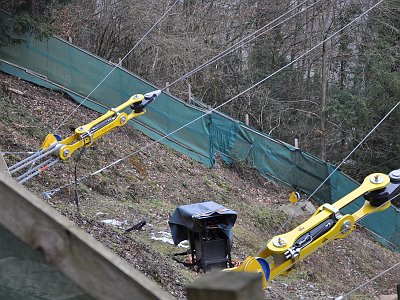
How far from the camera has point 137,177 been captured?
59.9ft

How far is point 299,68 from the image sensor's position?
32.3m

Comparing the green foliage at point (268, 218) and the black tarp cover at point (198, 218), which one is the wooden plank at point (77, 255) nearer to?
the black tarp cover at point (198, 218)

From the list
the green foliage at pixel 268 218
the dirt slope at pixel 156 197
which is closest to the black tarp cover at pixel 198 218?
the dirt slope at pixel 156 197

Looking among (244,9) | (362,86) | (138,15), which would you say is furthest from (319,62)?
(138,15)

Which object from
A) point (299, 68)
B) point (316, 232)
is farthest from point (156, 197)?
point (299, 68)

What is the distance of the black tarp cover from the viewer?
446 inches

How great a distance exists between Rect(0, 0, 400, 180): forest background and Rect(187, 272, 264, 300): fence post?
24.5m

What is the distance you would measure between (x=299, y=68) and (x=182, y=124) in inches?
490

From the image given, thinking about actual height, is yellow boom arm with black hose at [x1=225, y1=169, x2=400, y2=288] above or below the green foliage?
below

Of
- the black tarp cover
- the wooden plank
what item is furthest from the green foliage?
the wooden plank

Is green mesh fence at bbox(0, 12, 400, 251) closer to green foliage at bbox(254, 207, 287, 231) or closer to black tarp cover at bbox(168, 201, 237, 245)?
green foliage at bbox(254, 207, 287, 231)

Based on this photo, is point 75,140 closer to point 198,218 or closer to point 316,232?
point 198,218

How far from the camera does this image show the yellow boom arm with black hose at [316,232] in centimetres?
974

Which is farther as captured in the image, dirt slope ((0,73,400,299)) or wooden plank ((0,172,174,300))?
dirt slope ((0,73,400,299))
